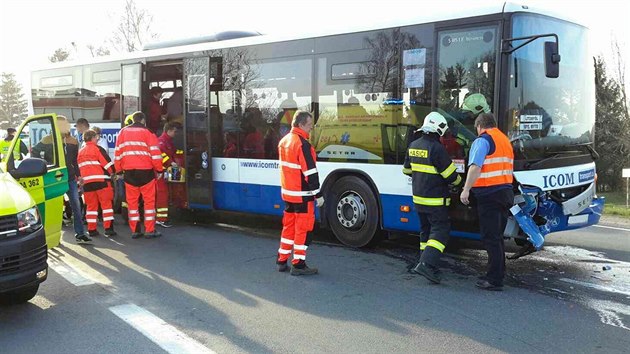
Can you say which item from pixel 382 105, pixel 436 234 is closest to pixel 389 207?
pixel 382 105

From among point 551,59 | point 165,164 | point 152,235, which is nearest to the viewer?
A: point 551,59

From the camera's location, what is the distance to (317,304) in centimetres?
532

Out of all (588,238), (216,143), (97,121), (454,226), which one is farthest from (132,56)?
(588,238)

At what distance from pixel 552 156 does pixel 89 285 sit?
18.1ft

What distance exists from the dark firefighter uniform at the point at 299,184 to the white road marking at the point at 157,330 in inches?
74.6

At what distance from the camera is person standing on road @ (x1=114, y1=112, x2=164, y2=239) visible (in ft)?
27.8

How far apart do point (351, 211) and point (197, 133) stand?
3513 mm

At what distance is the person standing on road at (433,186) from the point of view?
5.90 metres

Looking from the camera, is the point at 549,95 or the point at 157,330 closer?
the point at 157,330

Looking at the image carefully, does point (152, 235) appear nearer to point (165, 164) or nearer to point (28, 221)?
point (165, 164)

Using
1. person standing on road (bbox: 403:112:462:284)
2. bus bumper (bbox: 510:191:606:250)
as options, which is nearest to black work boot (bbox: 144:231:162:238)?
person standing on road (bbox: 403:112:462:284)

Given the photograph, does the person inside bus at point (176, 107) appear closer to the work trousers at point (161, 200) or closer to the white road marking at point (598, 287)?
the work trousers at point (161, 200)

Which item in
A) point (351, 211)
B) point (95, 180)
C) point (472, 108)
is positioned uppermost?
point (472, 108)

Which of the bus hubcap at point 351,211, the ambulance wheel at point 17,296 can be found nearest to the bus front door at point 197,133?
the bus hubcap at point 351,211
